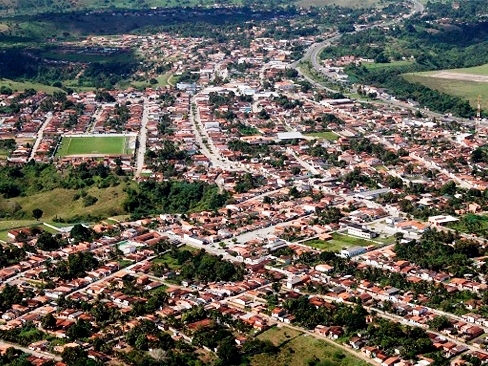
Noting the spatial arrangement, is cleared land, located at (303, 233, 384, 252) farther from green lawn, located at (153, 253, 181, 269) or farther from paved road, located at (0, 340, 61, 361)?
paved road, located at (0, 340, 61, 361)

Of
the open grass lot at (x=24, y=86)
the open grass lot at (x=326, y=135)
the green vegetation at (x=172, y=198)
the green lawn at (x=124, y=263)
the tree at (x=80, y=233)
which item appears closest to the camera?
the green lawn at (x=124, y=263)

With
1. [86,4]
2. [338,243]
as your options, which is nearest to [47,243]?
[338,243]

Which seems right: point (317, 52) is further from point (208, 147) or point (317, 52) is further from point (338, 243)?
point (338, 243)

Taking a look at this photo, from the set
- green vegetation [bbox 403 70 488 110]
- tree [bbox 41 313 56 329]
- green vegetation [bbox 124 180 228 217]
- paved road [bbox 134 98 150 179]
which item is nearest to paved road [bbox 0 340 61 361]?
tree [bbox 41 313 56 329]

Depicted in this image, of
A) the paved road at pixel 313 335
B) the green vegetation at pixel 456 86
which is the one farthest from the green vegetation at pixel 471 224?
the green vegetation at pixel 456 86

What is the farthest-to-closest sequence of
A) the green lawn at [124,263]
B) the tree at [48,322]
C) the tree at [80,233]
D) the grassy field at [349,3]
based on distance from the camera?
the grassy field at [349,3] < the tree at [80,233] < the green lawn at [124,263] < the tree at [48,322]

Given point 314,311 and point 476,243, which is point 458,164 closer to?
point 476,243

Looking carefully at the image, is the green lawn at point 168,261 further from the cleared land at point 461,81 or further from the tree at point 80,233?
the cleared land at point 461,81
